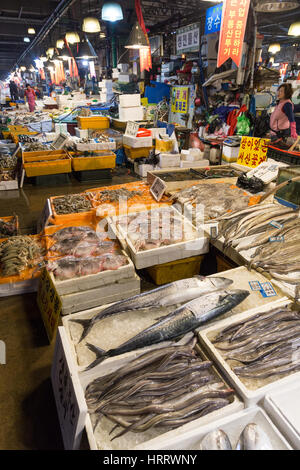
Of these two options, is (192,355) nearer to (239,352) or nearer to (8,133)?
(239,352)

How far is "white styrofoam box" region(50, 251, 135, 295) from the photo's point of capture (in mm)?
3090

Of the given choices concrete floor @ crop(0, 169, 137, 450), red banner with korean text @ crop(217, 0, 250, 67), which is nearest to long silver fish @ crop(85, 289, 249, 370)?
concrete floor @ crop(0, 169, 137, 450)

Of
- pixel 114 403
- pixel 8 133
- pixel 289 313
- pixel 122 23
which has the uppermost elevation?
pixel 122 23

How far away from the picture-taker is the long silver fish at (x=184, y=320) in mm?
2166

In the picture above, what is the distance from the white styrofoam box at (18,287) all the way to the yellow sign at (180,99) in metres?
12.7

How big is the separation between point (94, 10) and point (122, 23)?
210 centimetres

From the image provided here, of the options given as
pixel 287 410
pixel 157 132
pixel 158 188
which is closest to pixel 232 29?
pixel 157 132

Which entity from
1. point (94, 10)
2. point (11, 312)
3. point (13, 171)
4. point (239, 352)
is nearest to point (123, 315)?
point (239, 352)

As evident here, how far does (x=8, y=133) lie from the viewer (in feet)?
39.4

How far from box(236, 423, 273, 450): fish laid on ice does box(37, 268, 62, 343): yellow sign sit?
1796mm

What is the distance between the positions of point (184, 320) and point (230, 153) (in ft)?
17.2

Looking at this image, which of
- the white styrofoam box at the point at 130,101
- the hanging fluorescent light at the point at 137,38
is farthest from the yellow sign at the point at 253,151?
the white styrofoam box at the point at 130,101

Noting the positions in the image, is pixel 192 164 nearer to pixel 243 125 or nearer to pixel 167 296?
pixel 243 125

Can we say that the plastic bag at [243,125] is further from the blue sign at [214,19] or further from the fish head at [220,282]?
the fish head at [220,282]
